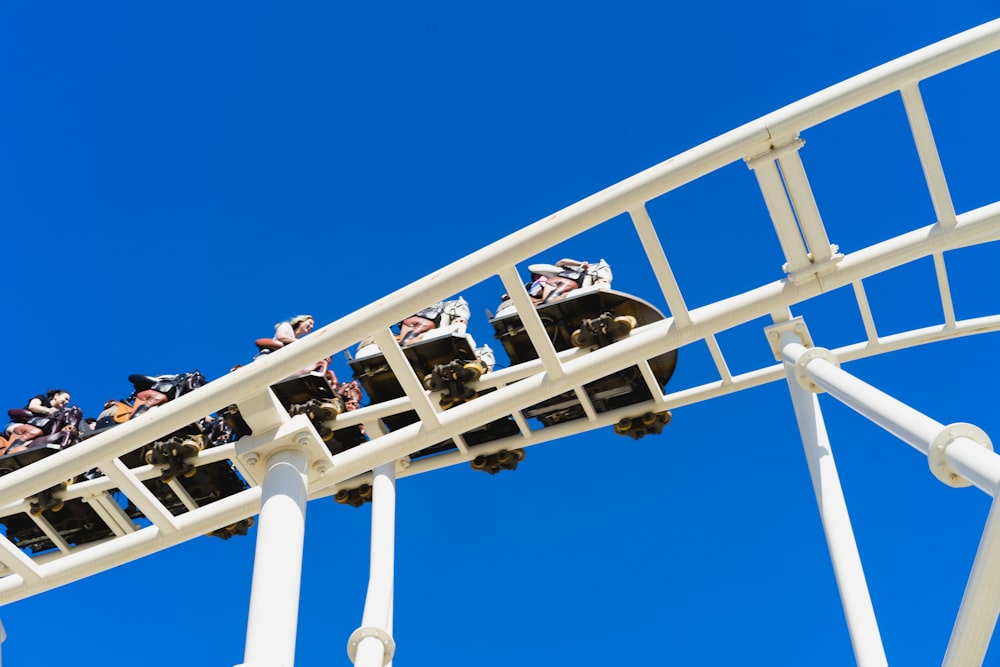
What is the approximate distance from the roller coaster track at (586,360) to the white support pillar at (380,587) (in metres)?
0.02

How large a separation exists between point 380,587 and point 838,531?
312 centimetres

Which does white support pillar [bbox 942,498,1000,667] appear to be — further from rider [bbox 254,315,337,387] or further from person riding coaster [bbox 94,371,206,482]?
person riding coaster [bbox 94,371,206,482]

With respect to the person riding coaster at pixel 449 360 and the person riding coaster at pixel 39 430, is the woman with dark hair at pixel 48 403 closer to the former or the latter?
the person riding coaster at pixel 39 430

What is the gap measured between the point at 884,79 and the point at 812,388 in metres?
2.17

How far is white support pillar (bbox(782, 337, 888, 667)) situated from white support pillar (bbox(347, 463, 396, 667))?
→ 284cm

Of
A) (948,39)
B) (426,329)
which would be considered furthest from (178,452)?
(948,39)

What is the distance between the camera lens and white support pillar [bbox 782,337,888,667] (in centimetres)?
648

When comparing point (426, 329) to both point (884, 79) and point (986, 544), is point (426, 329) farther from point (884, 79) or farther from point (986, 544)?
point (986, 544)

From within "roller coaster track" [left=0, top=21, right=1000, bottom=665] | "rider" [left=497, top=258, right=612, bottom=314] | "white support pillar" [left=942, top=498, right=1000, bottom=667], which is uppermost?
"rider" [left=497, top=258, right=612, bottom=314]

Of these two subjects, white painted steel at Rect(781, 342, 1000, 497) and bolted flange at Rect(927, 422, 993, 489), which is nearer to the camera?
white painted steel at Rect(781, 342, 1000, 497)

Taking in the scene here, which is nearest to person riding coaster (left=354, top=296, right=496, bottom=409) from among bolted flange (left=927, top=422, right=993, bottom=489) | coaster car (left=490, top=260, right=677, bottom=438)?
coaster car (left=490, top=260, right=677, bottom=438)

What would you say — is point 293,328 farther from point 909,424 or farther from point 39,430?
point 909,424

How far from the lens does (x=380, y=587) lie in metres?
7.91

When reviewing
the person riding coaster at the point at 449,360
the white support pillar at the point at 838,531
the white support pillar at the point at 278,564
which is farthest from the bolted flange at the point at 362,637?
the white support pillar at the point at 838,531
